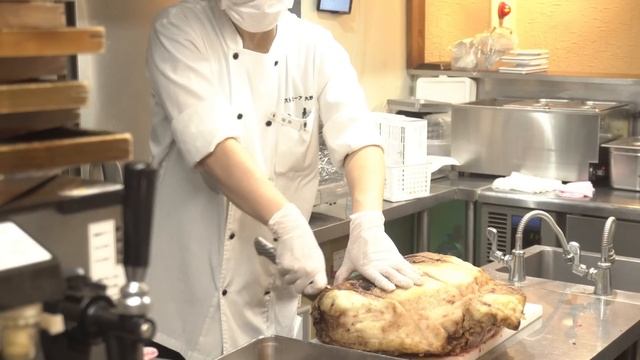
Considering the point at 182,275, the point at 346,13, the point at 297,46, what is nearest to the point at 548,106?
the point at 346,13

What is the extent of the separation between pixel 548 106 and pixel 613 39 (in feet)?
2.18

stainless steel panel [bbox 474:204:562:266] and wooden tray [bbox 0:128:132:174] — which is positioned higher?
wooden tray [bbox 0:128:132:174]

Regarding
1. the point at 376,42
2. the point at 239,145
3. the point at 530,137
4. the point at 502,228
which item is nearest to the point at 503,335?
the point at 239,145

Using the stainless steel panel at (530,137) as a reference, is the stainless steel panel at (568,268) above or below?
below

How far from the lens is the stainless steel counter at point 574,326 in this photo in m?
1.73

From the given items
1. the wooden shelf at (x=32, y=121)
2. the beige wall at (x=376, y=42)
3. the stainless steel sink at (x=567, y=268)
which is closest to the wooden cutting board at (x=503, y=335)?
the stainless steel sink at (x=567, y=268)

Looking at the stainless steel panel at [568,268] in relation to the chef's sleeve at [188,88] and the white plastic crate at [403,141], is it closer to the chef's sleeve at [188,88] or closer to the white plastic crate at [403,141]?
the white plastic crate at [403,141]

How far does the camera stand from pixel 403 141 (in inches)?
125

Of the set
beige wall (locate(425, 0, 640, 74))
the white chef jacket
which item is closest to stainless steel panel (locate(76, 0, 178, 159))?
the white chef jacket

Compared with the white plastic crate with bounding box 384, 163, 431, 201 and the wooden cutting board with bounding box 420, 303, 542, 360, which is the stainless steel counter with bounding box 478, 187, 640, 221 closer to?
the white plastic crate with bounding box 384, 163, 431, 201

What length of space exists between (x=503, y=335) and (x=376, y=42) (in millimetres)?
2209

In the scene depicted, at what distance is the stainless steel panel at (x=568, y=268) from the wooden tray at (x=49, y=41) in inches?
78.0

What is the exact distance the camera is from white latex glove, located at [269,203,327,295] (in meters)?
1.80

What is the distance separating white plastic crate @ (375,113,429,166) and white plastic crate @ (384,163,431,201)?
25 mm
